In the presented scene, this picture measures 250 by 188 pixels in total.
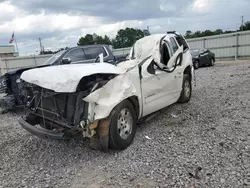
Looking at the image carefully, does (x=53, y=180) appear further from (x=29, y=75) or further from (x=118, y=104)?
(x=29, y=75)

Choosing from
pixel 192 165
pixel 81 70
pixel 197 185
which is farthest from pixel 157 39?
pixel 197 185

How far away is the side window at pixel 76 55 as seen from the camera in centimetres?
1003

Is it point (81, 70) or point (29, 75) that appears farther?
point (29, 75)

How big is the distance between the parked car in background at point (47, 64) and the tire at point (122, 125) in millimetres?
2322

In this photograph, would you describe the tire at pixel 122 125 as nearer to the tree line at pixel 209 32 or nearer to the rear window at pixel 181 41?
the rear window at pixel 181 41

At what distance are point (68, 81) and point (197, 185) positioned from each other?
228 cm

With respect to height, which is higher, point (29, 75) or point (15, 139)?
point (29, 75)

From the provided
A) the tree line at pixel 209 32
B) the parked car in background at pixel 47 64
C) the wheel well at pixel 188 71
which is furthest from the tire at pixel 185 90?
the tree line at pixel 209 32

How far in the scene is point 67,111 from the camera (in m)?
4.33

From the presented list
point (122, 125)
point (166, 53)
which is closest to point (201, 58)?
point (166, 53)

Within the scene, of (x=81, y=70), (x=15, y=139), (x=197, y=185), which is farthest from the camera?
(x=15, y=139)

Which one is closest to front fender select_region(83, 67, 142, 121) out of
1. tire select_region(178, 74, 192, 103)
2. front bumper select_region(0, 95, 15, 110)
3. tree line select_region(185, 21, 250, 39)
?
tire select_region(178, 74, 192, 103)

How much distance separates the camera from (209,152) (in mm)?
Result: 4168

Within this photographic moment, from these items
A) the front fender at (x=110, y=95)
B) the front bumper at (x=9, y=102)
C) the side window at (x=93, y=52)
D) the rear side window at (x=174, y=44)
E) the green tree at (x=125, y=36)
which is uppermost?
the green tree at (x=125, y=36)
